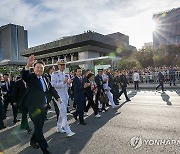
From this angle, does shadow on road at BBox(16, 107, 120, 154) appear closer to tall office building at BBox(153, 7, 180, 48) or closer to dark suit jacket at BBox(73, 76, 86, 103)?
dark suit jacket at BBox(73, 76, 86, 103)

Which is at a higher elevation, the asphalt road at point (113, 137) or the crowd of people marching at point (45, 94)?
the crowd of people marching at point (45, 94)

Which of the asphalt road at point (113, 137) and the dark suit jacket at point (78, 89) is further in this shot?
the dark suit jacket at point (78, 89)

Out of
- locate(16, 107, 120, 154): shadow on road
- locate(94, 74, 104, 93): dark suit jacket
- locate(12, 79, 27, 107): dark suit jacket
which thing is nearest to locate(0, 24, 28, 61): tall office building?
locate(94, 74, 104, 93): dark suit jacket

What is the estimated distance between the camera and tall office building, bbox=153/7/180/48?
252 ft

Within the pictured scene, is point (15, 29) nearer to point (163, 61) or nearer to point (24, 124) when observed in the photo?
point (163, 61)

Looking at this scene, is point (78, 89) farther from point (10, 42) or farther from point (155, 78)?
point (10, 42)

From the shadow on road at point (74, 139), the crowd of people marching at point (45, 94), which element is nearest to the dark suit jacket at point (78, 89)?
the crowd of people marching at point (45, 94)

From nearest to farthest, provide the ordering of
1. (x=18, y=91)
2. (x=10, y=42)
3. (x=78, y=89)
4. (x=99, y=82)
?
(x=78, y=89) → (x=18, y=91) → (x=99, y=82) → (x=10, y=42)

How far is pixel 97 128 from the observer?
244 inches

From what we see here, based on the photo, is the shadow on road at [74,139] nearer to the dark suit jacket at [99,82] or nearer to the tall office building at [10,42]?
the dark suit jacket at [99,82]

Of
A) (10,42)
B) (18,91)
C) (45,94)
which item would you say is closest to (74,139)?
(45,94)

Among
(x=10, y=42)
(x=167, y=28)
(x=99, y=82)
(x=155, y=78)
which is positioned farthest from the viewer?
(x=10, y=42)

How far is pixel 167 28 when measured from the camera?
7925 centimetres

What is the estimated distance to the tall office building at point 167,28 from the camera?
76.7 m
